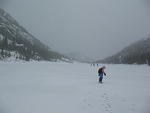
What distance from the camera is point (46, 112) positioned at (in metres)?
7.45

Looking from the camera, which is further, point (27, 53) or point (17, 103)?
point (27, 53)

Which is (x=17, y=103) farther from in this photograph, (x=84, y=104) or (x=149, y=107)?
(x=149, y=107)

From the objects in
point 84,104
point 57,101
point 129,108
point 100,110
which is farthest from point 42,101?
point 129,108

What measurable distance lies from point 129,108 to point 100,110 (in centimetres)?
177

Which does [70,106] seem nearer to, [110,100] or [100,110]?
[100,110]

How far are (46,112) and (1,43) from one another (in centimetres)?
12752

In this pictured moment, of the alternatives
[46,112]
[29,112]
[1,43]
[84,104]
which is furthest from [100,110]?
[1,43]

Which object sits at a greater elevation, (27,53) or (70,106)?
(27,53)

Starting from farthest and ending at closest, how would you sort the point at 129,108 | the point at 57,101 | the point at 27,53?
the point at 27,53 → the point at 57,101 → the point at 129,108

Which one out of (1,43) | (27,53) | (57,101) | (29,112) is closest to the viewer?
(29,112)

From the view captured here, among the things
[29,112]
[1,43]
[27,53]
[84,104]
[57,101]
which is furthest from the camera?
[27,53]

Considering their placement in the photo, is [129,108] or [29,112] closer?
[29,112]

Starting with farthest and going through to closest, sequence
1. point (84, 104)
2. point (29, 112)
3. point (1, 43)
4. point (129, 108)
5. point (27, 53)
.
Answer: point (27, 53), point (1, 43), point (84, 104), point (129, 108), point (29, 112)

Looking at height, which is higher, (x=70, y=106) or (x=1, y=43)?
(x=1, y=43)
